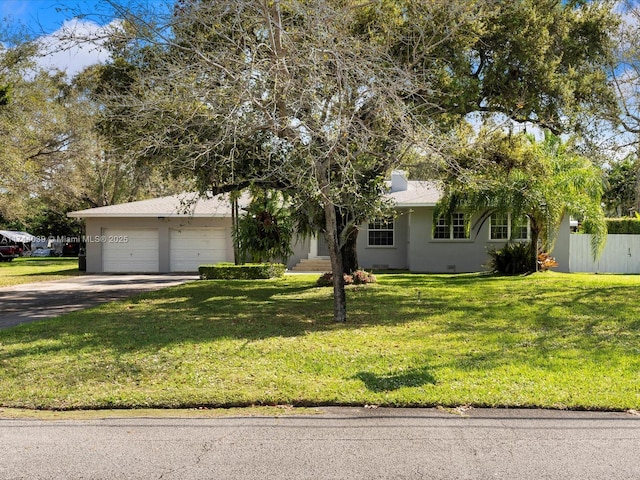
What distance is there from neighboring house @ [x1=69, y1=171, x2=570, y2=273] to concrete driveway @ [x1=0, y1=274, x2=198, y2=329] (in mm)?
A: 2164

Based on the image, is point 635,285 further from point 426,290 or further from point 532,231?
point 426,290

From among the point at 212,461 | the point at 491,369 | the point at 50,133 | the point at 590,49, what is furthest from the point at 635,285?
the point at 50,133

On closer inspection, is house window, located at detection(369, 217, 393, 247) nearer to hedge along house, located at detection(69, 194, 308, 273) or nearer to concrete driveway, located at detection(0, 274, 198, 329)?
hedge along house, located at detection(69, 194, 308, 273)

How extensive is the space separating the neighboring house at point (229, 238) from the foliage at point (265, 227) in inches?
249

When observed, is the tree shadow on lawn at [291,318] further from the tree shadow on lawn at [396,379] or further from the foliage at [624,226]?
the foliage at [624,226]

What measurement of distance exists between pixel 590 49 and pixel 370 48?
680 centimetres

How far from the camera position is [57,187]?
27.7m

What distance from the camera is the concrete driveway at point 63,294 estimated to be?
11688mm

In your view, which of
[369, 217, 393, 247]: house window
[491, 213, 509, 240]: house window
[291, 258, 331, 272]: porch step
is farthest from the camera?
[369, 217, 393, 247]: house window

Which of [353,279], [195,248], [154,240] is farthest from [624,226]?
[154,240]

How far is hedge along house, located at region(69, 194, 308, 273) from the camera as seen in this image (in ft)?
76.9

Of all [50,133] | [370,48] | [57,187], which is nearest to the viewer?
[370,48]

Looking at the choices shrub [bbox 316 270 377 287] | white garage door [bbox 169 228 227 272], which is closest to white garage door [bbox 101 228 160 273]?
white garage door [bbox 169 228 227 272]

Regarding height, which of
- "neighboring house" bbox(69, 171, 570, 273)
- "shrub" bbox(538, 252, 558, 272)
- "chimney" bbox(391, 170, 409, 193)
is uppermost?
"chimney" bbox(391, 170, 409, 193)
